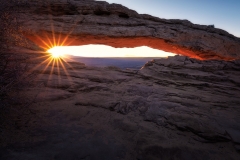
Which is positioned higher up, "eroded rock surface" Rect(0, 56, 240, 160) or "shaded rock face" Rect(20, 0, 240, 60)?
"shaded rock face" Rect(20, 0, 240, 60)

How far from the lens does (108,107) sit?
704 centimetres

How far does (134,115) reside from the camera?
21.7 ft

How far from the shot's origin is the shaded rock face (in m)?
11.1

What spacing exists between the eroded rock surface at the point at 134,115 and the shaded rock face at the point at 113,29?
2.47 metres

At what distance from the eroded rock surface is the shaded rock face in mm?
2473

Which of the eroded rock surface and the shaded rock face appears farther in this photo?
the shaded rock face

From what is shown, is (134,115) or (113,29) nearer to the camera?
(134,115)

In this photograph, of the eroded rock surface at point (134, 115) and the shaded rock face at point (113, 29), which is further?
the shaded rock face at point (113, 29)

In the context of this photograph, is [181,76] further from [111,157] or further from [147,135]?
[111,157]

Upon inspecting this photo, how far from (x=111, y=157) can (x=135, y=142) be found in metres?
1.04

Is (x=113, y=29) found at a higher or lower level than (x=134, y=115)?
higher

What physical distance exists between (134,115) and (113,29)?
750 centimetres

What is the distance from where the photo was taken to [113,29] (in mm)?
11562

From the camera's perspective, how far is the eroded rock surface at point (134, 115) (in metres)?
4.54
